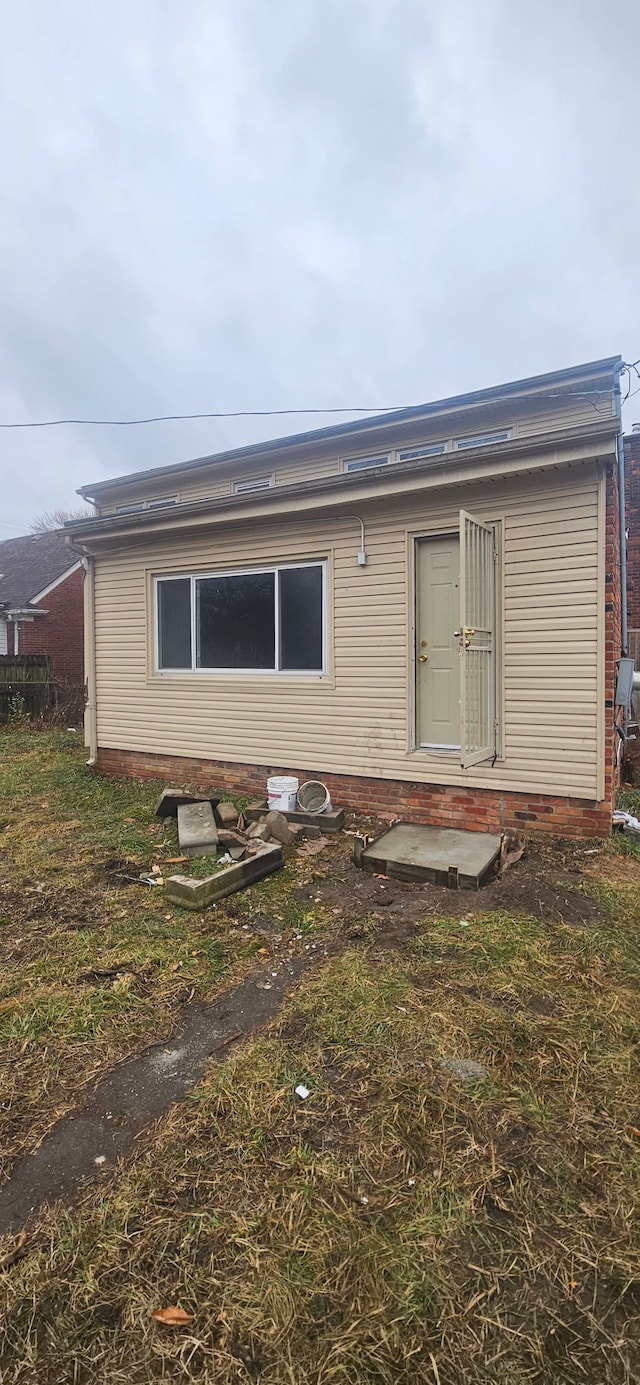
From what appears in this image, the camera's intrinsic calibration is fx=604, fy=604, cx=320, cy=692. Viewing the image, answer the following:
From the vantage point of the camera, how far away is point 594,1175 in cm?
179

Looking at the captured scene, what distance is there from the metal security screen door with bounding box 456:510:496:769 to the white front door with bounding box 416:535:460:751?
0.42 m

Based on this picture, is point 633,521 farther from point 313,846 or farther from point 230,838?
point 230,838

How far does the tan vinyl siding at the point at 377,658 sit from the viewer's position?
188 inches

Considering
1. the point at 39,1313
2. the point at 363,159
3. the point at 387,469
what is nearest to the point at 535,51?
the point at 363,159

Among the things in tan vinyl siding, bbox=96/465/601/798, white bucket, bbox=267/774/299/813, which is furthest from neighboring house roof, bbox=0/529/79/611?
white bucket, bbox=267/774/299/813

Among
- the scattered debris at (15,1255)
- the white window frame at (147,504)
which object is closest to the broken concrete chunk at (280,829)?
the scattered debris at (15,1255)

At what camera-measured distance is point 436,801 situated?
5453mm

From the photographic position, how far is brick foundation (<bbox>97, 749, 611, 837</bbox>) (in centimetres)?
484

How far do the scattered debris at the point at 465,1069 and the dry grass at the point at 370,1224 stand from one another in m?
0.04

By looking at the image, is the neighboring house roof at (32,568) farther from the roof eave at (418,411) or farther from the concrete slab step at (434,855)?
A: the concrete slab step at (434,855)

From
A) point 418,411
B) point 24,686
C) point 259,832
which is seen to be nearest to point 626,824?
point 259,832

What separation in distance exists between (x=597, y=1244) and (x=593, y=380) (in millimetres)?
8642

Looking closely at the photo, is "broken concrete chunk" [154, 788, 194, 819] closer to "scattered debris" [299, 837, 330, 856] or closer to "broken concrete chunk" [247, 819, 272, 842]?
"broken concrete chunk" [247, 819, 272, 842]

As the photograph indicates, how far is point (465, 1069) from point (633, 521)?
12.5m
